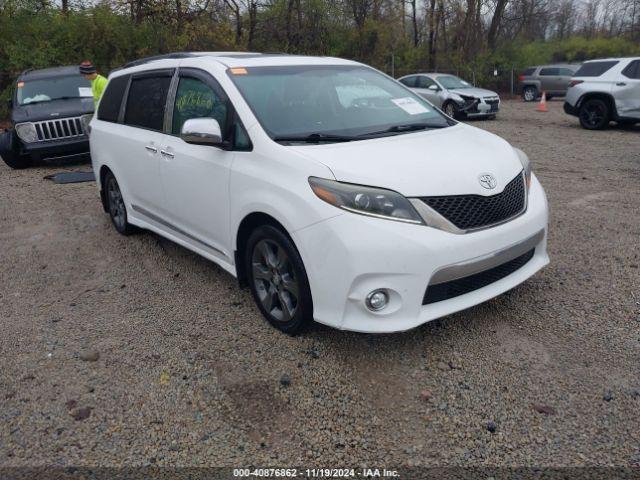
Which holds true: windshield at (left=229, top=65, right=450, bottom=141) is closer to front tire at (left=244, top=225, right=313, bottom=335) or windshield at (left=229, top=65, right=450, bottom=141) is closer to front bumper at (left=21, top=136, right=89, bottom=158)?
front tire at (left=244, top=225, right=313, bottom=335)

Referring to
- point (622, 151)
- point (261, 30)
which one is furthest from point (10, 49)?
point (622, 151)

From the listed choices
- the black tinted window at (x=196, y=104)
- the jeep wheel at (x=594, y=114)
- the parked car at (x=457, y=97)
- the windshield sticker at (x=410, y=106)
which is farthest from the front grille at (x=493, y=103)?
the black tinted window at (x=196, y=104)

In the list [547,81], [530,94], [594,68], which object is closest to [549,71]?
[547,81]

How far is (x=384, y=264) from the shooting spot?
9.73ft

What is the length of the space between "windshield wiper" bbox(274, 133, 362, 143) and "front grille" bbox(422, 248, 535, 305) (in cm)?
112

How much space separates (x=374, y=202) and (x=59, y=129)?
8244mm

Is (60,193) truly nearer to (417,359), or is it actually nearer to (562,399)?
(417,359)

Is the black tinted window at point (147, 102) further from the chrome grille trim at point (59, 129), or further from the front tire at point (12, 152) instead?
the front tire at point (12, 152)

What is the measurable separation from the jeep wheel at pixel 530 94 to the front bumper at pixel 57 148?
68.4ft

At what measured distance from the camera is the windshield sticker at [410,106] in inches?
167

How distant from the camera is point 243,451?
8.58 feet

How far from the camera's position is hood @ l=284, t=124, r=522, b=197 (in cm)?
310

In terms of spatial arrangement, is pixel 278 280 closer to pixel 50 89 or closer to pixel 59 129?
pixel 59 129

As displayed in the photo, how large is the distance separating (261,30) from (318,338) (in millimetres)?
23409
